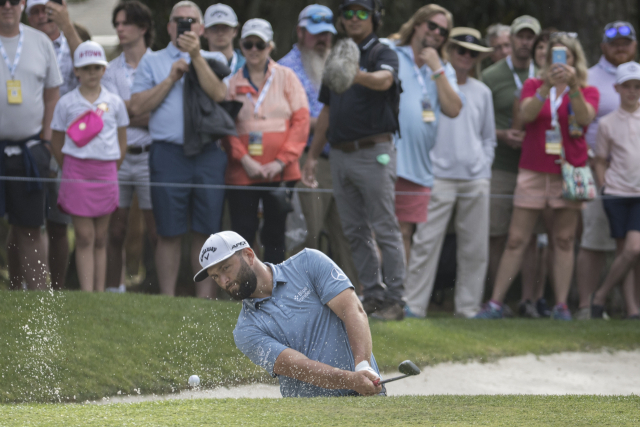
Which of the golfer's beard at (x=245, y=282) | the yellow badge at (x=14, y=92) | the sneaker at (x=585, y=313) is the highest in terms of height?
the yellow badge at (x=14, y=92)

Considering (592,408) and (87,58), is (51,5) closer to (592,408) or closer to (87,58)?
(87,58)

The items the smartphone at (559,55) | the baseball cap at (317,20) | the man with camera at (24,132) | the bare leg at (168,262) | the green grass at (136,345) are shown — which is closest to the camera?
the green grass at (136,345)

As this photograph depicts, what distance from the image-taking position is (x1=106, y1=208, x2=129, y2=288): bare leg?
730cm

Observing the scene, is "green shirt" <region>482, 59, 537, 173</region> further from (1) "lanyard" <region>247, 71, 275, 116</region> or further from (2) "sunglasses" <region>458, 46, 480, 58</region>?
(1) "lanyard" <region>247, 71, 275, 116</region>

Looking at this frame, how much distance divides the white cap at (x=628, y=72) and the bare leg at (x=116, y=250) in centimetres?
447

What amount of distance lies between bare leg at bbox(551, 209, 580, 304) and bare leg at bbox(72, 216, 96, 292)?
409 cm

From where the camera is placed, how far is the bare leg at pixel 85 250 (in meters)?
6.82

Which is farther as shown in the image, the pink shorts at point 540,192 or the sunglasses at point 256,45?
the pink shorts at point 540,192

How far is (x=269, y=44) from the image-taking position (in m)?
7.70

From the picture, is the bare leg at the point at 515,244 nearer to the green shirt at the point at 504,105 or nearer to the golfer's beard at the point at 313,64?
the green shirt at the point at 504,105

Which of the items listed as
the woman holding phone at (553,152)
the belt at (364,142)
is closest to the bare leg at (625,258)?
the woman holding phone at (553,152)

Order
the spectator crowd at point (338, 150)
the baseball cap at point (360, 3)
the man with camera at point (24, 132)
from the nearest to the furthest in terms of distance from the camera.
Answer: the man with camera at point (24, 132) < the spectator crowd at point (338, 150) < the baseball cap at point (360, 3)

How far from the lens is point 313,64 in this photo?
8312mm

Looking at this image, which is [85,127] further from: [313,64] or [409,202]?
[409,202]
